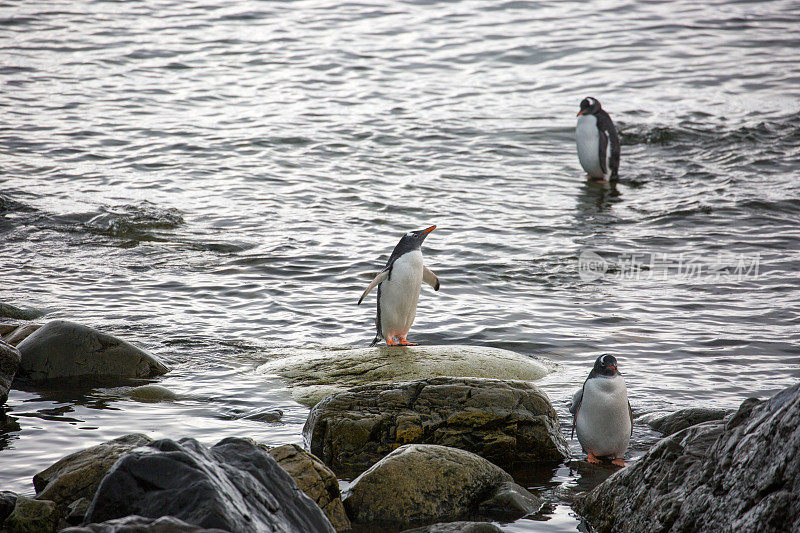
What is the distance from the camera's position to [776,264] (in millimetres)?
10375

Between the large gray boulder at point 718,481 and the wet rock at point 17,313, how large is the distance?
5.85m

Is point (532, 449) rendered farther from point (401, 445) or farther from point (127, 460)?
point (127, 460)

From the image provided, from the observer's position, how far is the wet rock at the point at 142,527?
279 centimetres

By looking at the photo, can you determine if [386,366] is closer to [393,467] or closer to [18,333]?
[393,467]

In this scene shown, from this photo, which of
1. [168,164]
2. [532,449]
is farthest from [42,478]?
[168,164]

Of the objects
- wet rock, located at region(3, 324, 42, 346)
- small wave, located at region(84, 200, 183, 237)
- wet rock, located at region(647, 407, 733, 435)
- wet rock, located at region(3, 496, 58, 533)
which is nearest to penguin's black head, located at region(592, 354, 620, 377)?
wet rock, located at region(647, 407, 733, 435)

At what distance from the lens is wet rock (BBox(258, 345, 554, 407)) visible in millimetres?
6785

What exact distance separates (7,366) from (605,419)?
4382 mm

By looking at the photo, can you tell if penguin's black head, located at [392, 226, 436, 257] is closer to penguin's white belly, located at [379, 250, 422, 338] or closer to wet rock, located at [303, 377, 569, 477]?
penguin's white belly, located at [379, 250, 422, 338]

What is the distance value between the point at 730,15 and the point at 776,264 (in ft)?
55.6

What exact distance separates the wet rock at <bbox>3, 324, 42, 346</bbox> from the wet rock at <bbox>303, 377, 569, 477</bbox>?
9.94 feet

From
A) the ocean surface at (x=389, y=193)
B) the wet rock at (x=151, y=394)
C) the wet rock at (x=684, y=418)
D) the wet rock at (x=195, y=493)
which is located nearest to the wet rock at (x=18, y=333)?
the ocean surface at (x=389, y=193)

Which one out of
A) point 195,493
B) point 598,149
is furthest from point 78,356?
point 598,149

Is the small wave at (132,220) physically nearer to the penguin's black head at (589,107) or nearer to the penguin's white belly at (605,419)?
the penguin's white belly at (605,419)
